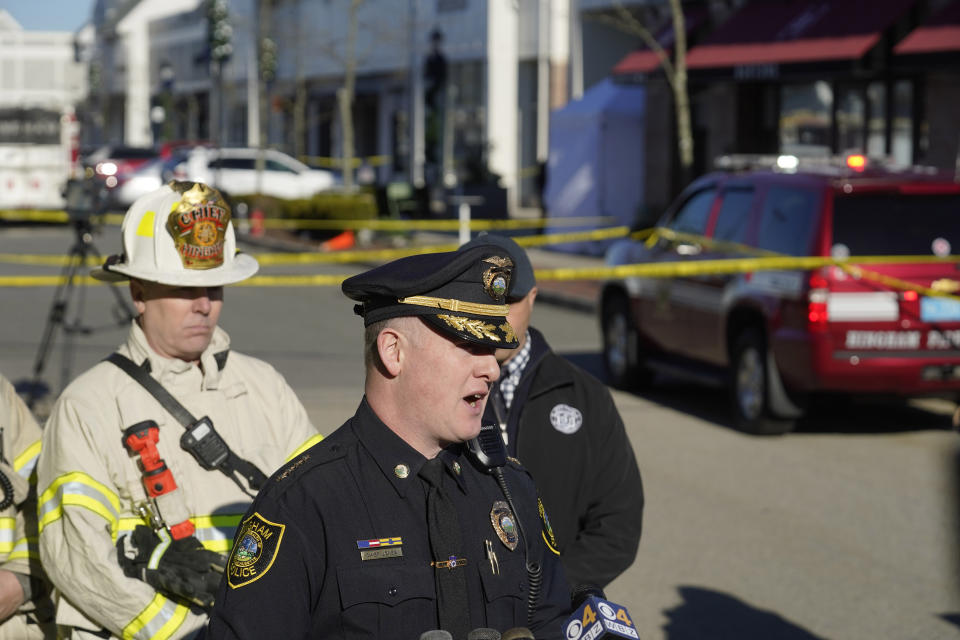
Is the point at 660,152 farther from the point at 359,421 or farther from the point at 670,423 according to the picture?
the point at 359,421

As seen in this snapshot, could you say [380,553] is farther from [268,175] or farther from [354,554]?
[268,175]

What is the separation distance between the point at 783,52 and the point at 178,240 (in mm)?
19207

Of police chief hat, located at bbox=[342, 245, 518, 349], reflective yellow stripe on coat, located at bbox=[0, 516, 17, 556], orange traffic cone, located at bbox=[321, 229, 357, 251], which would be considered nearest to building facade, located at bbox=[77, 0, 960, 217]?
orange traffic cone, located at bbox=[321, 229, 357, 251]

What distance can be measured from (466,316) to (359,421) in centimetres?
29

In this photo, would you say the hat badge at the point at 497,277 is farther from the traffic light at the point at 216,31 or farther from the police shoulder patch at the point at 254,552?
the traffic light at the point at 216,31

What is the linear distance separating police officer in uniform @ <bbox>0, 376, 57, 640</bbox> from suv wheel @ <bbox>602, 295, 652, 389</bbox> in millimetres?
9329

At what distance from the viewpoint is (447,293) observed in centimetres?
272

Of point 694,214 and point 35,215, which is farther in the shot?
point 35,215

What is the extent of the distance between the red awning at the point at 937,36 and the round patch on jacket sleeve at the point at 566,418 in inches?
621

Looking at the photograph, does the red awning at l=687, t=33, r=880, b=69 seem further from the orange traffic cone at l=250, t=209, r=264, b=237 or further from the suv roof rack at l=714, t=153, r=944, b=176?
the orange traffic cone at l=250, t=209, r=264, b=237

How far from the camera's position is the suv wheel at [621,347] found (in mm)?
13148

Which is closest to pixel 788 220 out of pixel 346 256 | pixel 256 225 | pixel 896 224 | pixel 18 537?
pixel 896 224

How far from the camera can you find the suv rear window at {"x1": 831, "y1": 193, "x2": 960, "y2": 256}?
10.6 m

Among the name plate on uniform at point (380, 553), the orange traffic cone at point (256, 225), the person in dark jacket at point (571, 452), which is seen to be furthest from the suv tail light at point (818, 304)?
the orange traffic cone at point (256, 225)
